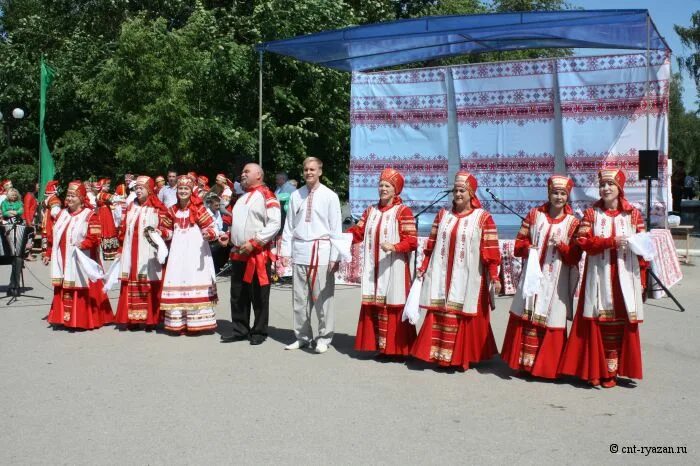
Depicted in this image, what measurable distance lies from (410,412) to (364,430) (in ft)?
1.71

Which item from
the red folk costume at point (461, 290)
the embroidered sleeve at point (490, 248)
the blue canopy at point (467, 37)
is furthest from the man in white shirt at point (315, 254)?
the blue canopy at point (467, 37)

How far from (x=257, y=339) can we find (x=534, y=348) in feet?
9.46

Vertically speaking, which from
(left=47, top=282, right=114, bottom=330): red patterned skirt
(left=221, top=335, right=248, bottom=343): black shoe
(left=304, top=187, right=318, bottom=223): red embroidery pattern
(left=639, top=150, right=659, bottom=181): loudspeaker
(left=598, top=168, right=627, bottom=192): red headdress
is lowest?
(left=221, top=335, right=248, bottom=343): black shoe

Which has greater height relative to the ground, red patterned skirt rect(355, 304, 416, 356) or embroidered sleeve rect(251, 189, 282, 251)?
Answer: embroidered sleeve rect(251, 189, 282, 251)

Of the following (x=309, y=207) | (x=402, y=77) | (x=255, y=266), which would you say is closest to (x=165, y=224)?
(x=255, y=266)

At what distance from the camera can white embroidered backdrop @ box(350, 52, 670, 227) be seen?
10938 mm

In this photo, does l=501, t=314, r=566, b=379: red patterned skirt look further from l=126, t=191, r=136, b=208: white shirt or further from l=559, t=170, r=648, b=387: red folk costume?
l=126, t=191, r=136, b=208: white shirt

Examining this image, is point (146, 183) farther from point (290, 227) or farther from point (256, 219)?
point (290, 227)

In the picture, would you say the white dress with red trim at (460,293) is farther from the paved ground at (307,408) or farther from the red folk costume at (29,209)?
the red folk costume at (29,209)

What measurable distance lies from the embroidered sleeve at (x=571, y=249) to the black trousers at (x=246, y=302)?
306 cm

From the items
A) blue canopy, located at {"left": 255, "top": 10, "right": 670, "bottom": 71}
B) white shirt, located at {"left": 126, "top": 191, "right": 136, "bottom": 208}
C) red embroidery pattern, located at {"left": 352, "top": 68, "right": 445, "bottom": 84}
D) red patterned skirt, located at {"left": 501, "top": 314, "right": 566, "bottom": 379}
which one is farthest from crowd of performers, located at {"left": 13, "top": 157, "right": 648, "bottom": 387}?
red embroidery pattern, located at {"left": 352, "top": 68, "right": 445, "bottom": 84}

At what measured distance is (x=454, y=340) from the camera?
6414mm

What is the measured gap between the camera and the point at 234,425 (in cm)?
501

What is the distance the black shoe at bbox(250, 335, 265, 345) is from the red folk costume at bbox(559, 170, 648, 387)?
3.11 meters
